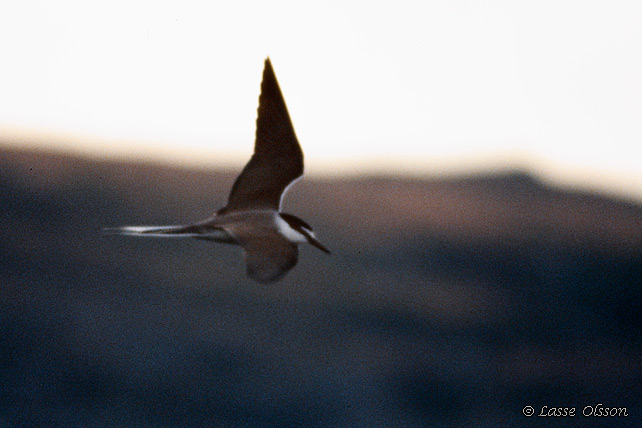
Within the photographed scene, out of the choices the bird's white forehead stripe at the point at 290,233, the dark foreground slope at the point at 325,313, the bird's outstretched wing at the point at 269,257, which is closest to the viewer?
the bird's outstretched wing at the point at 269,257

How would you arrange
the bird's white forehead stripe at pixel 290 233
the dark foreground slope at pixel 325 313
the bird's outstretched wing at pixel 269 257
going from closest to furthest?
the bird's outstretched wing at pixel 269 257
the bird's white forehead stripe at pixel 290 233
the dark foreground slope at pixel 325 313

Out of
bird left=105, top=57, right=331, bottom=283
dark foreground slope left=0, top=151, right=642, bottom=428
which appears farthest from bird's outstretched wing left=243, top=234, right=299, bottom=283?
dark foreground slope left=0, top=151, right=642, bottom=428

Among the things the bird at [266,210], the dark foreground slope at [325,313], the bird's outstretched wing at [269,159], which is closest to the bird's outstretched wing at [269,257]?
the bird at [266,210]

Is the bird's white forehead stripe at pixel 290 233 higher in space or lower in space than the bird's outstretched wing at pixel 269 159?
lower

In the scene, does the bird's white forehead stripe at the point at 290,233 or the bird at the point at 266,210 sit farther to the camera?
the bird's white forehead stripe at the point at 290,233

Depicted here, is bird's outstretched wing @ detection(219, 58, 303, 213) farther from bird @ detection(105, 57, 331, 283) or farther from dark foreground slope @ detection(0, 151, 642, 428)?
dark foreground slope @ detection(0, 151, 642, 428)

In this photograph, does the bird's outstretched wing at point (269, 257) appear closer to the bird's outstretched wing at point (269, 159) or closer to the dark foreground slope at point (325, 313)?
the bird's outstretched wing at point (269, 159)

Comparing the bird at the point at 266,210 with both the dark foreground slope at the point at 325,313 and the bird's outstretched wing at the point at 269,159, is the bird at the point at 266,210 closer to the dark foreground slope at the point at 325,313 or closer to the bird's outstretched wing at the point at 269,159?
the bird's outstretched wing at the point at 269,159

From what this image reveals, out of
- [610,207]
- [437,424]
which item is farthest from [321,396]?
[610,207]

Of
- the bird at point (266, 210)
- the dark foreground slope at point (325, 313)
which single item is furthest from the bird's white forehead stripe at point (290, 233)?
the dark foreground slope at point (325, 313)
